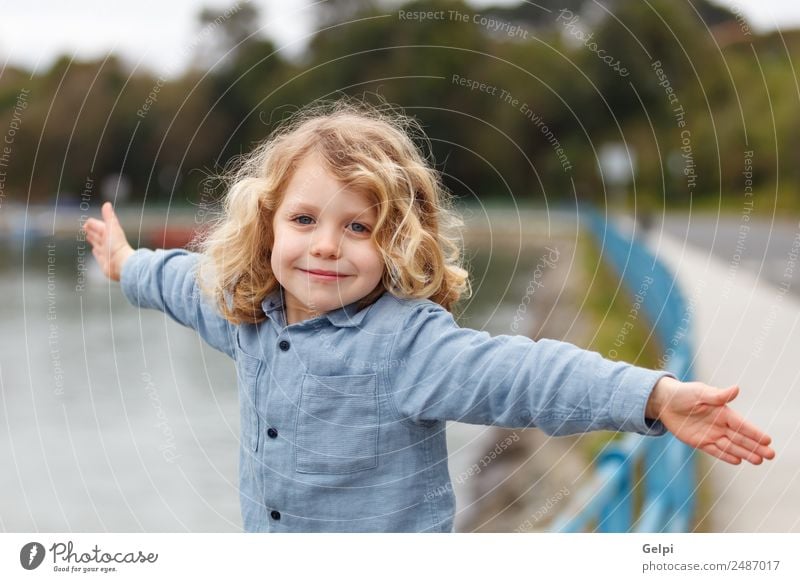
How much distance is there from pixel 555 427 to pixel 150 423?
21.3 ft

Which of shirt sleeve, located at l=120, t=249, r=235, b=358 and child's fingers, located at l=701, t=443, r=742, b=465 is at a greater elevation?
shirt sleeve, located at l=120, t=249, r=235, b=358

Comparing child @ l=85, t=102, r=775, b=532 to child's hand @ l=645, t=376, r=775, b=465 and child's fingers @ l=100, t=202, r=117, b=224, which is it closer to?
child's hand @ l=645, t=376, r=775, b=465

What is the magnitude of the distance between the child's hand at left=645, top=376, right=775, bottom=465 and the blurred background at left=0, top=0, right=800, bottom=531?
0.71 m

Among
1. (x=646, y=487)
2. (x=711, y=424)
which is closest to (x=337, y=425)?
(x=711, y=424)

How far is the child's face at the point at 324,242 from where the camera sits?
122cm

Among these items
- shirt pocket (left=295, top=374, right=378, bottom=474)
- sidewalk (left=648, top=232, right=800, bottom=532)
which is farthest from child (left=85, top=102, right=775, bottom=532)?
sidewalk (left=648, top=232, right=800, bottom=532)

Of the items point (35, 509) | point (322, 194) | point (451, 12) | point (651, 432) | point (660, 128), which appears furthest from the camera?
point (660, 128)

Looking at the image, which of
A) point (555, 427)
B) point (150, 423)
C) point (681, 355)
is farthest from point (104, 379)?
point (555, 427)

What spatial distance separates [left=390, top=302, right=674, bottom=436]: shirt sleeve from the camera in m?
1.07

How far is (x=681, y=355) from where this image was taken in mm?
2732

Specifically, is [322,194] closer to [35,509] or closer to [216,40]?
[216,40]

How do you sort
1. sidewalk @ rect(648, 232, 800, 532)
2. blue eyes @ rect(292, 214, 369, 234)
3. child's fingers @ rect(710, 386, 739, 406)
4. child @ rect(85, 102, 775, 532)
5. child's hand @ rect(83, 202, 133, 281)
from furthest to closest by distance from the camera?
sidewalk @ rect(648, 232, 800, 532)
child's hand @ rect(83, 202, 133, 281)
blue eyes @ rect(292, 214, 369, 234)
child @ rect(85, 102, 775, 532)
child's fingers @ rect(710, 386, 739, 406)

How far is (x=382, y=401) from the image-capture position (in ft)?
3.95

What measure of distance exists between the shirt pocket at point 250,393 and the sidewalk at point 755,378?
1.46 meters
